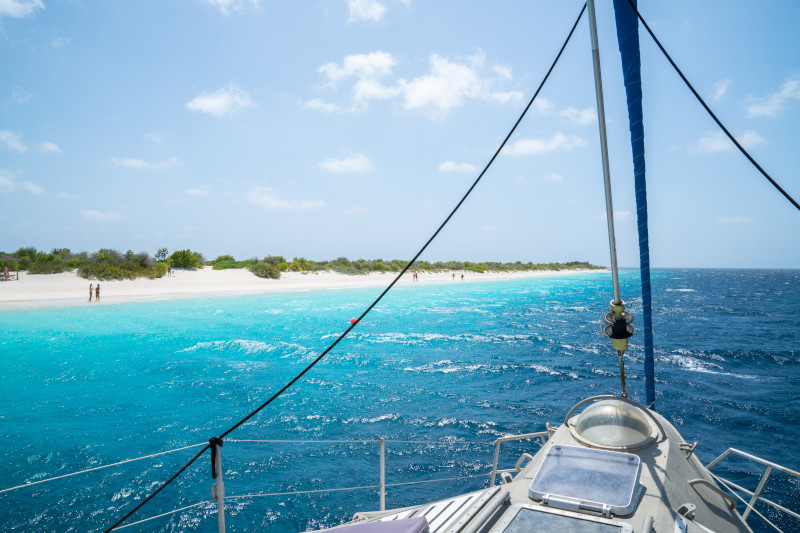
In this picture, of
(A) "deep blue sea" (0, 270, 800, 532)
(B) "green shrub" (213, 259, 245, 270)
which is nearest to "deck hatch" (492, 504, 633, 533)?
(A) "deep blue sea" (0, 270, 800, 532)

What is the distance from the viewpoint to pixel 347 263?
85.6 metres

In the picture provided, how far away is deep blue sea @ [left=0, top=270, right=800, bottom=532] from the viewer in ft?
27.2

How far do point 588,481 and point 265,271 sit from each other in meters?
62.3

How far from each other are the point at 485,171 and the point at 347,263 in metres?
81.2

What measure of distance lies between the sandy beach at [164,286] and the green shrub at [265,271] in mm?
912

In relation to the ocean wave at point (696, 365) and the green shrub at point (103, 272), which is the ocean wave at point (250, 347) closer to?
the ocean wave at point (696, 365)

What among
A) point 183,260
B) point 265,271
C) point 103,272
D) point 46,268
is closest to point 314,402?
point 103,272

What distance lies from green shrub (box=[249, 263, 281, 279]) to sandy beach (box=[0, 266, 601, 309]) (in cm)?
91

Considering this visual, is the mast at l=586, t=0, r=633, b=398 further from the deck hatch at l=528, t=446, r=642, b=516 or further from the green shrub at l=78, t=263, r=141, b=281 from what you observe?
the green shrub at l=78, t=263, r=141, b=281

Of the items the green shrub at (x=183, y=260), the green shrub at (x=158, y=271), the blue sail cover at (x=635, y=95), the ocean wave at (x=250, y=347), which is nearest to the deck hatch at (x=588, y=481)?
the blue sail cover at (x=635, y=95)

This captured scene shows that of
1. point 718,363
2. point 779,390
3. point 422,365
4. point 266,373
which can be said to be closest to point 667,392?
point 779,390

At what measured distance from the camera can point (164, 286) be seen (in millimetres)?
48125

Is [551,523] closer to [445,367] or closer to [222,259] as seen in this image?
[445,367]

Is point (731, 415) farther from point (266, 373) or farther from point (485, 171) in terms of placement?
point (266, 373)
